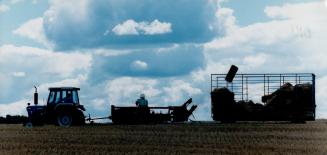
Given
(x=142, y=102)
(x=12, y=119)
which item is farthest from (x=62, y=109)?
(x=12, y=119)

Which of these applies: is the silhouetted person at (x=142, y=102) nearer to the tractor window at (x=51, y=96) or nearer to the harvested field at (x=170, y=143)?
the tractor window at (x=51, y=96)

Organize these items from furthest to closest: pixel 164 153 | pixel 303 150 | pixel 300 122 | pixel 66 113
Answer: pixel 300 122
pixel 66 113
pixel 303 150
pixel 164 153

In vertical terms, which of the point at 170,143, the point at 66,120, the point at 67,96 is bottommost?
the point at 170,143

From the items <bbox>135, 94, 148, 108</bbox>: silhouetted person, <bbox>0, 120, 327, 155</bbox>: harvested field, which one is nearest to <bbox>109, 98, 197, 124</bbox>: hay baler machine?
<bbox>135, 94, 148, 108</bbox>: silhouetted person

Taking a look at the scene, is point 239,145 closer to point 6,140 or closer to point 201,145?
point 201,145

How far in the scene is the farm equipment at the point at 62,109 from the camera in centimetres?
3372

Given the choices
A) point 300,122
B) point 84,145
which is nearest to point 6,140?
point 84,145

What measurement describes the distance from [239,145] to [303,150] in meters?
2.36

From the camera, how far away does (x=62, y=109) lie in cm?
3381

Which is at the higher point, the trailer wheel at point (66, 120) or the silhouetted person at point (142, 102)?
the silhouetted person at point (142, 102)

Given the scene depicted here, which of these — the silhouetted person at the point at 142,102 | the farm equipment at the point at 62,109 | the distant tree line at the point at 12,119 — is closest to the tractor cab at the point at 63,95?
the farm equipment at the point at 62,109

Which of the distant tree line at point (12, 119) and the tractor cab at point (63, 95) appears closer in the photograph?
the tractor cab at point (63, 95)

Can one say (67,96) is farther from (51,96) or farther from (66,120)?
(66,120)

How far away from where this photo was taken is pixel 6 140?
24141 millimetres
